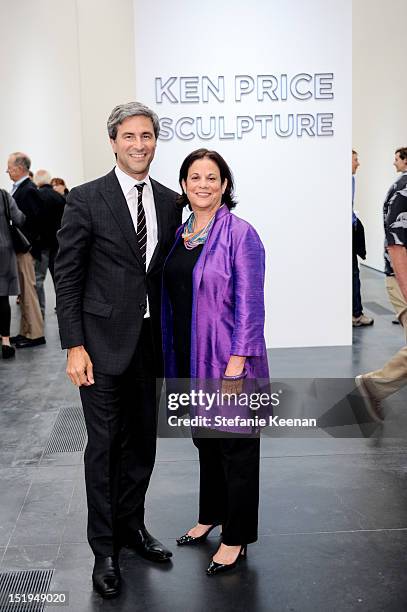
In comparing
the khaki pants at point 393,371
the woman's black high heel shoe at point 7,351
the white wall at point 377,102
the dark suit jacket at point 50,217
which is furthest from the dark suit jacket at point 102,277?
the white wall at point 377,102

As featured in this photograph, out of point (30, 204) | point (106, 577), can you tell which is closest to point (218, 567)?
point (106, 577)

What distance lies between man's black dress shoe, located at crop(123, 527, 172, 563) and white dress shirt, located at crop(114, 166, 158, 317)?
0.92 m

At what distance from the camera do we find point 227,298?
291 centimetres

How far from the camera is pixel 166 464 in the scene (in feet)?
14.0

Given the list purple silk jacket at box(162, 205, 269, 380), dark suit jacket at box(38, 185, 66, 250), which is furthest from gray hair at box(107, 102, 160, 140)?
dark suit jacket at box(38, 185, 66, 250)

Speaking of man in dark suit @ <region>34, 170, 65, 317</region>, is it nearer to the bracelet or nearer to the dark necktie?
the dark necktie

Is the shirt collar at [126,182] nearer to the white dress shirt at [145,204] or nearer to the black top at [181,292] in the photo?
the white dress shirt at [145,204]

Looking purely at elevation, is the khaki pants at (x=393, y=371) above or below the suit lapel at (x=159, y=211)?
below

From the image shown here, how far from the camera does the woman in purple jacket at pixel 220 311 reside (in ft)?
9.48

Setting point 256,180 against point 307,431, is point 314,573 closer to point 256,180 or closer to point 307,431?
point 307,431

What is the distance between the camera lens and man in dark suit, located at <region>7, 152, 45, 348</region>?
7520mm

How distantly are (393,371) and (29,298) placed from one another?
3.99 meters

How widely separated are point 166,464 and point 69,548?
41.8 inches

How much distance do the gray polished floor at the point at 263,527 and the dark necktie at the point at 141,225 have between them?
1227 millimetres
